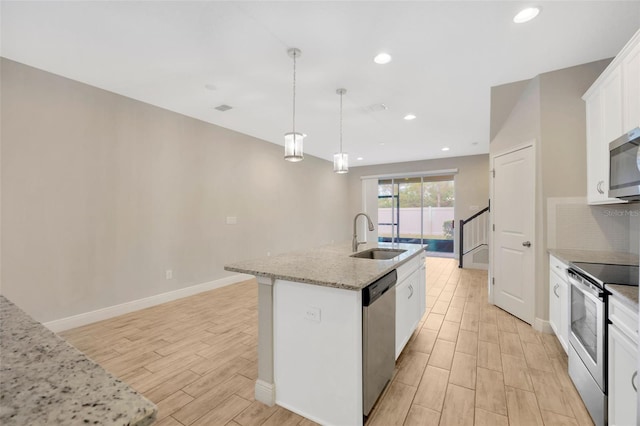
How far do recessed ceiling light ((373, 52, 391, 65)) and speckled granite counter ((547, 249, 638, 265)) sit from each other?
2.28 m

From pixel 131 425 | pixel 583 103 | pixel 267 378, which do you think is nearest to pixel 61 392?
pixel 131 425

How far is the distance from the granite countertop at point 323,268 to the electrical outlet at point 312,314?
20 centimetres

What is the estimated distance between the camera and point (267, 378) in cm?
184

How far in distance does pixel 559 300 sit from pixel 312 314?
2.28m

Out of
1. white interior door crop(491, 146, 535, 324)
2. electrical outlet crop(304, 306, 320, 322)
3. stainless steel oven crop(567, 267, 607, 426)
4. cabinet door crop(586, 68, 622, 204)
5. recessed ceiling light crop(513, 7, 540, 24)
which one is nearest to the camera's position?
stainless steel oven crop(567, 267, 607, 426)

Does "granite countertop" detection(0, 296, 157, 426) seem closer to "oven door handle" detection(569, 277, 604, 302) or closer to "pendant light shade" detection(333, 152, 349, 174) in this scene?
"oven door handle" detection(569, 277, 604, 302)

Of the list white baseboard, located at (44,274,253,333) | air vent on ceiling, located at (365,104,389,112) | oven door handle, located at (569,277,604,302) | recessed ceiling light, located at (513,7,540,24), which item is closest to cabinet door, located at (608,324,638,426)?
oven door handle, located at (569,277,604,302)

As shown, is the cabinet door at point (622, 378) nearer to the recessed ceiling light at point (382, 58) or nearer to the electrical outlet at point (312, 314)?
the electrical outlet at point (312, 314)

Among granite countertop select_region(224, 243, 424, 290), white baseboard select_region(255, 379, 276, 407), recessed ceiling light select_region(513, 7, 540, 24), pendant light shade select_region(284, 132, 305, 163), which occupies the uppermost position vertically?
recessed ceiling light select_region(513, 7, 540, 24)

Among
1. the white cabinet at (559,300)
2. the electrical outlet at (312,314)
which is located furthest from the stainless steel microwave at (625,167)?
the electrical outlet at (312,314)

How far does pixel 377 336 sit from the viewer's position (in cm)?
172

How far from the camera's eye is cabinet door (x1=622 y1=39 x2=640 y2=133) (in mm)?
1806

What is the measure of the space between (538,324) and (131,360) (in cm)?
397

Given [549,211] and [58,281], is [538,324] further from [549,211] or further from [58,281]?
[58,281]
